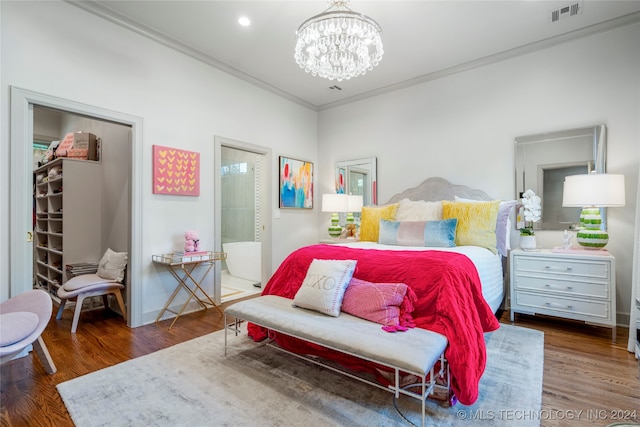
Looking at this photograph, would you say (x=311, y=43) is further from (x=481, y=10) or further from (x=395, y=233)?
(x=395, y=233)

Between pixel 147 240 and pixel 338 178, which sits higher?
pixel 338 178

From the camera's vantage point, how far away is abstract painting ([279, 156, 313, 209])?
4.61 m

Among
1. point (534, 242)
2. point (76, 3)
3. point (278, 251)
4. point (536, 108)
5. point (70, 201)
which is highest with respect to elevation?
point (76, 3)

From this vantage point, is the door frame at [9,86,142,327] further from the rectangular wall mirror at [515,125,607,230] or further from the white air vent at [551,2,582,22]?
the rectangular wall mirror at [515,125,607,230]

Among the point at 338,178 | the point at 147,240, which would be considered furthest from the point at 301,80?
the point at 147,240

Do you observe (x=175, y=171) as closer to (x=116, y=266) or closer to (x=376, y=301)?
(x=116, y=266)

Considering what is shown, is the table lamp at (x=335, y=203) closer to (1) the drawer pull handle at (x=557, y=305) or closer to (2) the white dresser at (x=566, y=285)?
(2) the white dresser at (x=566, y=285)

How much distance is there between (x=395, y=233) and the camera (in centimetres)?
334

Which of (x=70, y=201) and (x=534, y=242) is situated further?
(x=70, y=201)

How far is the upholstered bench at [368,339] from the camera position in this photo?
1.45m

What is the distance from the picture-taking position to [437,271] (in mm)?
1965

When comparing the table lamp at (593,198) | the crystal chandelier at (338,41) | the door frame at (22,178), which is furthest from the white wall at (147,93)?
the table lamp at (593,198)

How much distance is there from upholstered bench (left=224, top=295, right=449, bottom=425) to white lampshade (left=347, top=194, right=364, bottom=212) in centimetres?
248

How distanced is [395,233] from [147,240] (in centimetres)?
257
